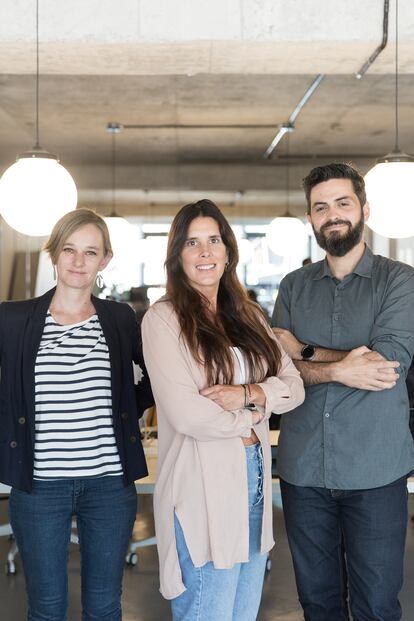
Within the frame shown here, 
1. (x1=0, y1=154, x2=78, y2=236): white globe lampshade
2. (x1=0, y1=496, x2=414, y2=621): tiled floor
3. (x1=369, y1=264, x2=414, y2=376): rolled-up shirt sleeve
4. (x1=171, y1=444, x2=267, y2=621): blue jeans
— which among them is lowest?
(x1=0, y1=496, x2=414, y2=621): tiled floor

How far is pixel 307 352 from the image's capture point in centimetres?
233

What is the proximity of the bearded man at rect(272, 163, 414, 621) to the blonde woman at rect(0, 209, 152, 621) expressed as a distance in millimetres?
535

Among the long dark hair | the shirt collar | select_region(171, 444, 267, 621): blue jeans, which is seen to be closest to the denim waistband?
select_region(171, 444, 267, 621): blue jeans

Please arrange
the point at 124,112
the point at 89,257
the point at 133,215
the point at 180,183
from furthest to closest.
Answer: the point at 133,215, the point at 180,183, the point at 124,112, the point at 89,257

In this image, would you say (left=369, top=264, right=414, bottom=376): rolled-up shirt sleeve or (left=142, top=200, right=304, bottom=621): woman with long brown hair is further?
(left=369, top=264, right=414, bottom=376): rolled-up shirt sleeve

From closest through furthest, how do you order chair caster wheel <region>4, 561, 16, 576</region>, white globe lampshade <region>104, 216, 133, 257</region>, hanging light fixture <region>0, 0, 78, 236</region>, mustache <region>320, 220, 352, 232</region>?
mustache <region>320, 220, 352, 232</region> < hanging light fixture <region>0, 0, 78, 236</region> < chair caster wheel <region>4, 561, 16, 576</region> < white globe lampshade <region>104, 216, 133, 257</region>

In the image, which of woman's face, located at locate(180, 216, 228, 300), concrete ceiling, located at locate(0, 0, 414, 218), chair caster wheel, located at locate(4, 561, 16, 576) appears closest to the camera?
woman's face, located at locate(180, 216, 228, 300)

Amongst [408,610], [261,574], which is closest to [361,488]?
[261,574]

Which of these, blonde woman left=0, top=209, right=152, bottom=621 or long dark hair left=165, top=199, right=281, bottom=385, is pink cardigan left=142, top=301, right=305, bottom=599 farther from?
blonde woman left=0, top=209, right=152, bottom=621

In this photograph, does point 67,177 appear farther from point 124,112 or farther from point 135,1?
point 124,112

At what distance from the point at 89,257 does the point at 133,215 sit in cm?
1434

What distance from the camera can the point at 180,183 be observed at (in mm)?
12750

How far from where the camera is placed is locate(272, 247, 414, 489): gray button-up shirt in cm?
224

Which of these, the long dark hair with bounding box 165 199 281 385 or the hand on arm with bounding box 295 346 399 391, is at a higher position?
the long dark hair with bounding box 165 199 281 385
